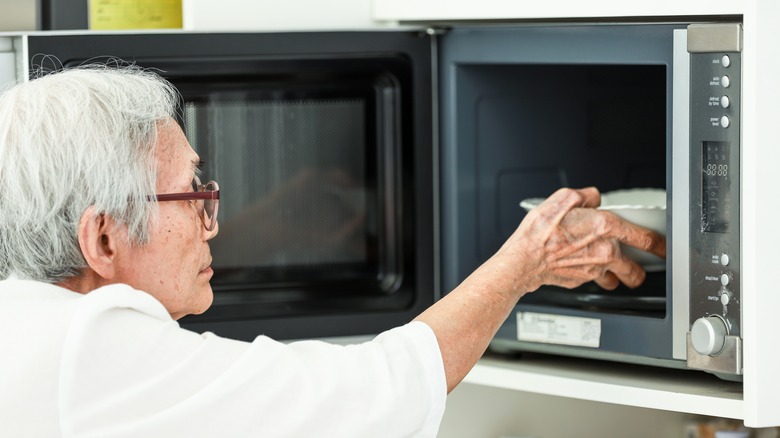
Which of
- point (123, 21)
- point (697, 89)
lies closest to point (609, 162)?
point (697, 89)

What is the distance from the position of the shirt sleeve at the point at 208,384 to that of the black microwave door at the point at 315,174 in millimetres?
354

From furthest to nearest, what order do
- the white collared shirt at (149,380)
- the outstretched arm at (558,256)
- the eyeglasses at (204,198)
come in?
the outstretched arm at (558,256) < the eyeglasses at (204,198) < the white collared shirt at (149,380)

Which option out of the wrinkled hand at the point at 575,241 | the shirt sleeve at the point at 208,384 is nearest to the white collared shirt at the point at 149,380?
the shirt sleeve at the point at 208,384

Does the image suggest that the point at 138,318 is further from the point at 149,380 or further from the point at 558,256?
the point at 558,256

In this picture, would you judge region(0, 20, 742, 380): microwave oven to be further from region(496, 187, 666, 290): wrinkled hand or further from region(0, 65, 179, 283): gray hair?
region(0, 65, 179, 283): gray hair

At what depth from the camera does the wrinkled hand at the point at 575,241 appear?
1297 millimetres

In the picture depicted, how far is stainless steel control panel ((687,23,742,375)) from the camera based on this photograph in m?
1.15

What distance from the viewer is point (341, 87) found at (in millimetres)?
1404

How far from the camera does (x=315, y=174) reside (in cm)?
141

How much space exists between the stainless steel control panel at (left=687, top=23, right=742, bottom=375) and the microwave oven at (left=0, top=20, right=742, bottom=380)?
0.05 metres

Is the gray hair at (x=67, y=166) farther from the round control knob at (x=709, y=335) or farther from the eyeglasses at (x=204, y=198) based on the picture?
the round control knob at (x=709, y=335)

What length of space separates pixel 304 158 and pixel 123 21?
0.26 m

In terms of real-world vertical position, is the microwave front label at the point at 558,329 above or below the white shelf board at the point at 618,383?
above

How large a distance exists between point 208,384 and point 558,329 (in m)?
0.52
